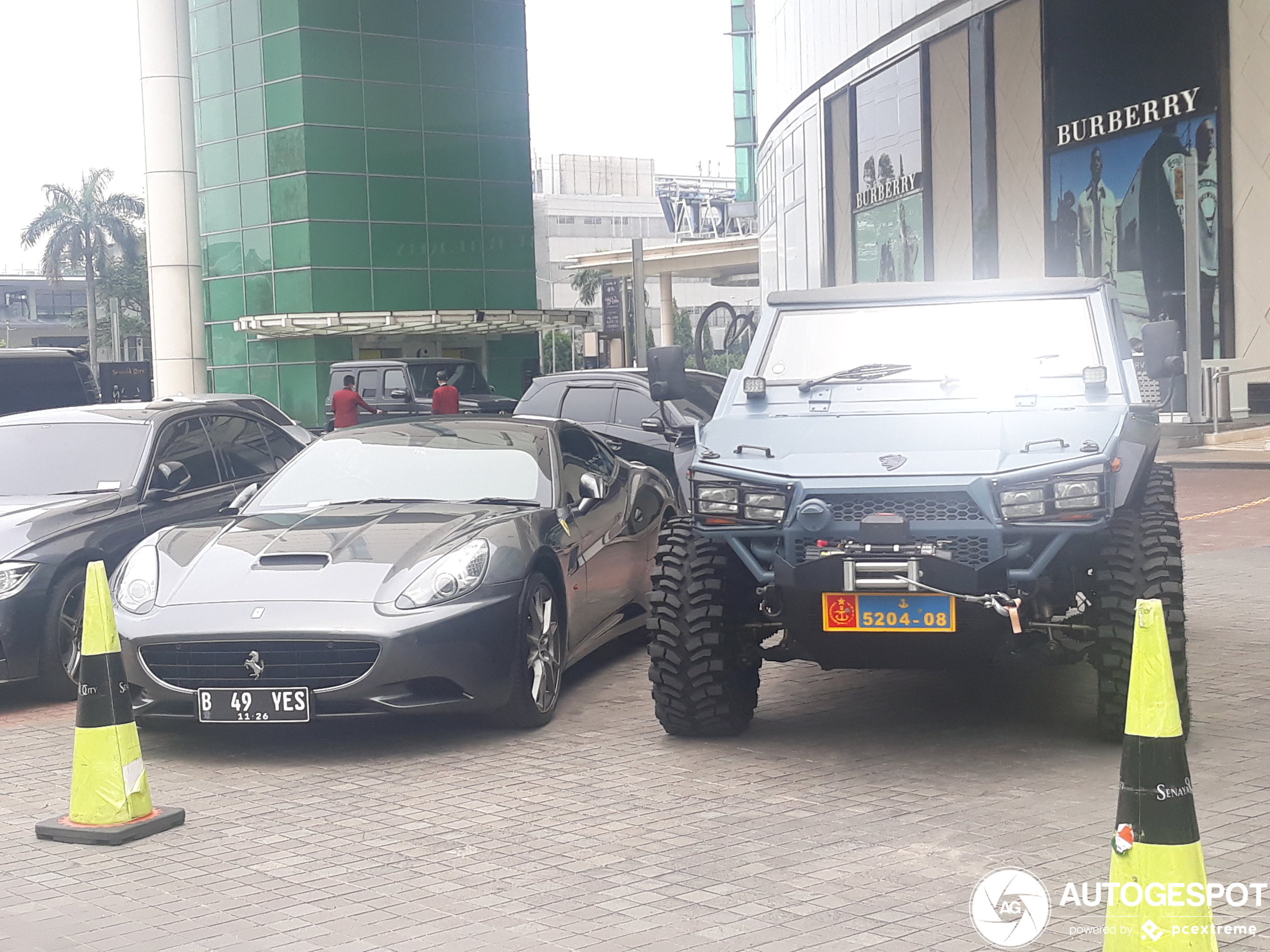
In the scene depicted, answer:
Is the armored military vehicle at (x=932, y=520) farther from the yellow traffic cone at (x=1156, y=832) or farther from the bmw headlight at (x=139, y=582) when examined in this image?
the yellow traffic cone at (x=1156, y=832)

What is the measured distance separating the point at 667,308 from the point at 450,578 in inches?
3242

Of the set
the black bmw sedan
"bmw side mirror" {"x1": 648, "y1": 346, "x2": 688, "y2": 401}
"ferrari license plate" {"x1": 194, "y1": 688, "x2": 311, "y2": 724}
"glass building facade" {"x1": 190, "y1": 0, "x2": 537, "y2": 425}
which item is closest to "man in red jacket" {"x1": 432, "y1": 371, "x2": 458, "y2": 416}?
the black bmw sedan

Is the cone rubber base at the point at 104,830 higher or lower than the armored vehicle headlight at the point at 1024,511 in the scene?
lower

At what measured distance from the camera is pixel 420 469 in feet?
26.9

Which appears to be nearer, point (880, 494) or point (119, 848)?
point (119, 848)

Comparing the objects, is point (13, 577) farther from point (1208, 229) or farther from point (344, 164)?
point (344, 164)

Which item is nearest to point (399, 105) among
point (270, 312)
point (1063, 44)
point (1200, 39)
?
point (270, 312)

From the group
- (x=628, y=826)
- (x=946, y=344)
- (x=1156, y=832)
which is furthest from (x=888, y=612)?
(x=1156, y=832)

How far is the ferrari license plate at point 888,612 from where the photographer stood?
603cm

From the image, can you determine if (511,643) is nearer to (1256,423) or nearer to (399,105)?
(1256,423)

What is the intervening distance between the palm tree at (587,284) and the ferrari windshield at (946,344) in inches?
4238

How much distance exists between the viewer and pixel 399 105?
45031 mm

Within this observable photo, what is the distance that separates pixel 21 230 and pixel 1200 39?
2792 inches

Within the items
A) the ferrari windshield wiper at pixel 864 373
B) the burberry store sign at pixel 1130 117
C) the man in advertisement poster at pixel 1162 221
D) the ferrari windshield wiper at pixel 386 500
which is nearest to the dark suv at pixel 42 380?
the ferrari windshield wiper at pixel 386 500
